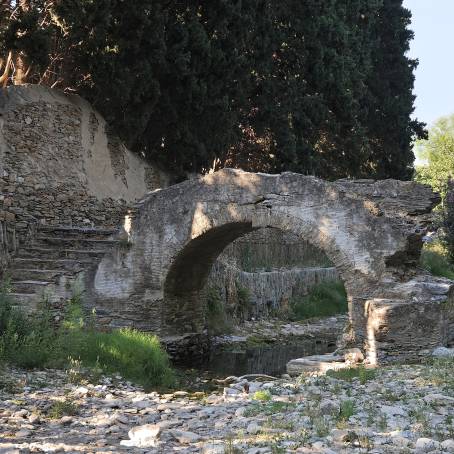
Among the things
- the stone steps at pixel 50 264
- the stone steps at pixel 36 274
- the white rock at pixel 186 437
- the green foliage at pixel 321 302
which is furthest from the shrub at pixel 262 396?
the green foliage at pixel 321 302

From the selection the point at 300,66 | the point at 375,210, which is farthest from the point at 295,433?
the point at 300,66

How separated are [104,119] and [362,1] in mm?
10817

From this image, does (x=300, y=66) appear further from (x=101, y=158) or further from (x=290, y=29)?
(x=101, y=158)

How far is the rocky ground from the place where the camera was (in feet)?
17.8

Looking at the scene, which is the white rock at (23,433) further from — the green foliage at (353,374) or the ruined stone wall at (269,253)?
the ruined stone wall at (269,253)

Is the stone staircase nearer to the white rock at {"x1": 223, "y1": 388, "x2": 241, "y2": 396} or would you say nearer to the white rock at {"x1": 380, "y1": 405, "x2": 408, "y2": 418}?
the white rock at {"x1": 223, "y1": 388, "x2": 241, "y2": 396}

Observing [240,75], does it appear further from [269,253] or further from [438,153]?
[438,153]

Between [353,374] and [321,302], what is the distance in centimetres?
1118

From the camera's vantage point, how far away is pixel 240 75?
16734 millimetres

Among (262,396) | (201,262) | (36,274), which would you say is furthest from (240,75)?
(262,396)

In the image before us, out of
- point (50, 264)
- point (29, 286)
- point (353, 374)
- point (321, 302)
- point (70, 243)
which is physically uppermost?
point (70, 243)

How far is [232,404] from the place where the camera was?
292 inches

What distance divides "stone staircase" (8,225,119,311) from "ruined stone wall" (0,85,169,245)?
0.64 metres

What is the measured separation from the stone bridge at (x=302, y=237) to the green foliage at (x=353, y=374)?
117cm
